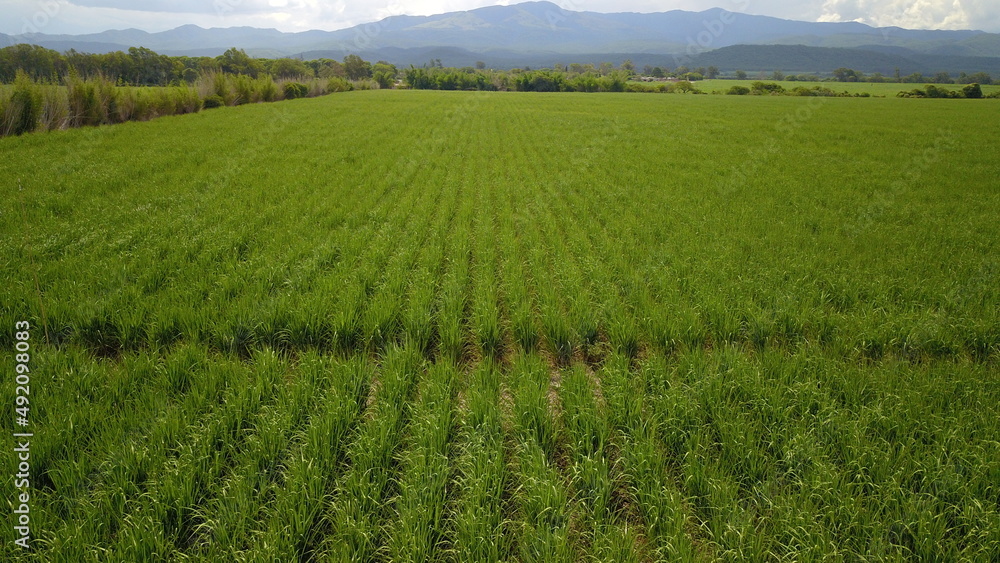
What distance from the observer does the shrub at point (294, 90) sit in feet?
173

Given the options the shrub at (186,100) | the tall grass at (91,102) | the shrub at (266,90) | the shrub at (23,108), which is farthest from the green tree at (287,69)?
the shrub at (23,108)

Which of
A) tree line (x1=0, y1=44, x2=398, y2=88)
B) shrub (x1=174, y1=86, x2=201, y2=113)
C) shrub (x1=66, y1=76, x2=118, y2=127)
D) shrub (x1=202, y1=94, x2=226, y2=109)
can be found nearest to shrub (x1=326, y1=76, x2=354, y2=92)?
tree line (x1=0, y1=44, x2=398, y2=88)

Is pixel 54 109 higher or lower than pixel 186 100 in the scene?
lower

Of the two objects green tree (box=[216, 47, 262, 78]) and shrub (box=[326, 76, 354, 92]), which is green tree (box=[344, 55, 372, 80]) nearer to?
green tree (box=[216, 47, 262, 78])

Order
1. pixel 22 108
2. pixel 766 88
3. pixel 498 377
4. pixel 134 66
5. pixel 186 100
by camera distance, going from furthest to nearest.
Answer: pixel 766 88, pixel 134 66, pixel 186 100, pixel 22 108, pixel 498 377

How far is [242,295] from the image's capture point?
227 inches

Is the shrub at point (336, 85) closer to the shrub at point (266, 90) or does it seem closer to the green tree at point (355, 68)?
the shrub at point (266, 90)

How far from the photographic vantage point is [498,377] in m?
4.31

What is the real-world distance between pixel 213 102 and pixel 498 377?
41423 mm

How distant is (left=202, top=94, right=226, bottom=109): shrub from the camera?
112 ft

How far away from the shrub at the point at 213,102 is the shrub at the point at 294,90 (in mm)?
17954

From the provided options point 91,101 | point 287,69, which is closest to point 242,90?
point 91,101

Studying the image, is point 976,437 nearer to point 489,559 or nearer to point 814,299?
point 814,299

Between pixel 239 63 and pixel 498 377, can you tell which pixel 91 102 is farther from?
pixel 239 63
